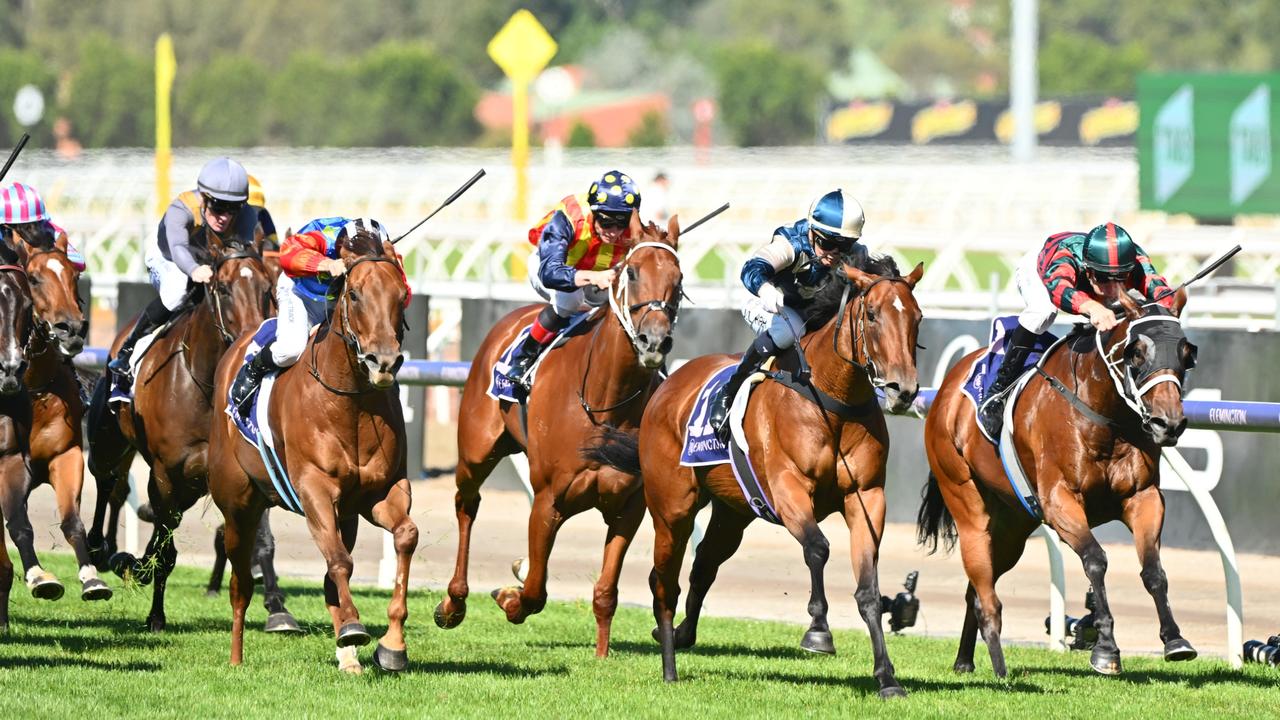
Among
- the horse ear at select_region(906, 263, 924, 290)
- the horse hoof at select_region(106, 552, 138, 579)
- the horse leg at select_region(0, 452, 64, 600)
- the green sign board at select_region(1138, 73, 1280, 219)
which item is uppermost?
the green sign board at select_region(1138, 73, 1280, 219)

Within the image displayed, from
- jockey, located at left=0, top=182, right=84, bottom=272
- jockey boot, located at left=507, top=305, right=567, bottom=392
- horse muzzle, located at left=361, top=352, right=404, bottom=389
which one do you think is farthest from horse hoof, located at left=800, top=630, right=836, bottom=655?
jockey, located at left=0, top=182, right=84, bottom=272

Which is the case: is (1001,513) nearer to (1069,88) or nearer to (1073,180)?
(1073,180)

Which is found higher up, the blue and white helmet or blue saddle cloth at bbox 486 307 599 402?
the blue and white helmet

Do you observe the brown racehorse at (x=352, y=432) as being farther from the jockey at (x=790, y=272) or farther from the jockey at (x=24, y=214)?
the jockey at (x=24, y=214)

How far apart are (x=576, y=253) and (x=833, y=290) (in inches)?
A: 67.5

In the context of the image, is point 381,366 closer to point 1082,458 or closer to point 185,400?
point 185,400

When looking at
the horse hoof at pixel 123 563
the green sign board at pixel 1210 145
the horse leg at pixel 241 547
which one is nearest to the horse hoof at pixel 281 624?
the horse leg at pixel 241 547

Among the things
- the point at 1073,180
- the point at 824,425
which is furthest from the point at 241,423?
the point at 1073,180

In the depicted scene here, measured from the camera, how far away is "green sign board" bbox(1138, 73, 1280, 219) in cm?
2414

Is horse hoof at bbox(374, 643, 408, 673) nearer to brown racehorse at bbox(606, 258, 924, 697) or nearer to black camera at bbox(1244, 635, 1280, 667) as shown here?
brown racehorse at bbox(606, 258, 924, 697)

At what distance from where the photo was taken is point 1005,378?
912 centimetres

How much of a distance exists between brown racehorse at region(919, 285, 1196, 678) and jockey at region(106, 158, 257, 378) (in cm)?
352

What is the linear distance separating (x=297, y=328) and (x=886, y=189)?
85.9ft

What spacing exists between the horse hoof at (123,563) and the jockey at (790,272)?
131 inches
